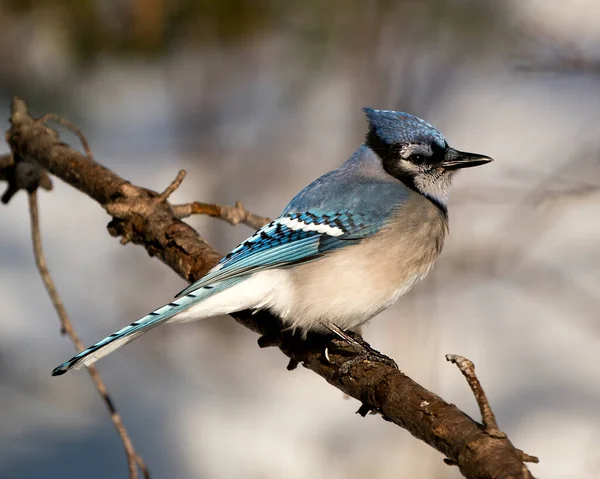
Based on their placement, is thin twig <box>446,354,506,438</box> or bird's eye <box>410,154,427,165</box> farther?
bird's eye <box>410,154,427,165</box>

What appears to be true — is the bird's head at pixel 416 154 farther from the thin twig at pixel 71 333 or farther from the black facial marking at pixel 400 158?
the thin twig at pixel 71 333

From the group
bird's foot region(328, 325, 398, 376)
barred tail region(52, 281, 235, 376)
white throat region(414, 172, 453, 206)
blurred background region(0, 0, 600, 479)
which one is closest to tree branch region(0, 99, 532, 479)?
bird's foot region(328, 325, 398, 376)

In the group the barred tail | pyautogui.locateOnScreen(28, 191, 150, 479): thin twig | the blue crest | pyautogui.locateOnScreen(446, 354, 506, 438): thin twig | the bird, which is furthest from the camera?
the blue crest


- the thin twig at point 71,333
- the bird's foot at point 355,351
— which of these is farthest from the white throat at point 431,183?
the thin twig at point 71,333

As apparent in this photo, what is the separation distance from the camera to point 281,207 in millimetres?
3416

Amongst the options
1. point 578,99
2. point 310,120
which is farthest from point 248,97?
point 578,99

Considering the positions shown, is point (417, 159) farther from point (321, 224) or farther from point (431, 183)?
point (321, 224)

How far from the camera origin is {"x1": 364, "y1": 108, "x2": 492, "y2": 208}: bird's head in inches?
75.2

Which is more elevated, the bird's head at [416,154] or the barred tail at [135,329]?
the bird's head at [416,154]

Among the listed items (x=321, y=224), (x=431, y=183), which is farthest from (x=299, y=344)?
(x=431, y=183)

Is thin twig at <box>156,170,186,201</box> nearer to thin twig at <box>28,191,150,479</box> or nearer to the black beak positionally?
thin twig at <box>28,191,150,479</box>

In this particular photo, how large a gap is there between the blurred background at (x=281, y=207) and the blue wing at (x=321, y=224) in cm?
77

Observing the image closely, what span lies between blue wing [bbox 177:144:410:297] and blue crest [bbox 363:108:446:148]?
3.9 inches

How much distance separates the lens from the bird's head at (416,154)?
1910 millimetres
